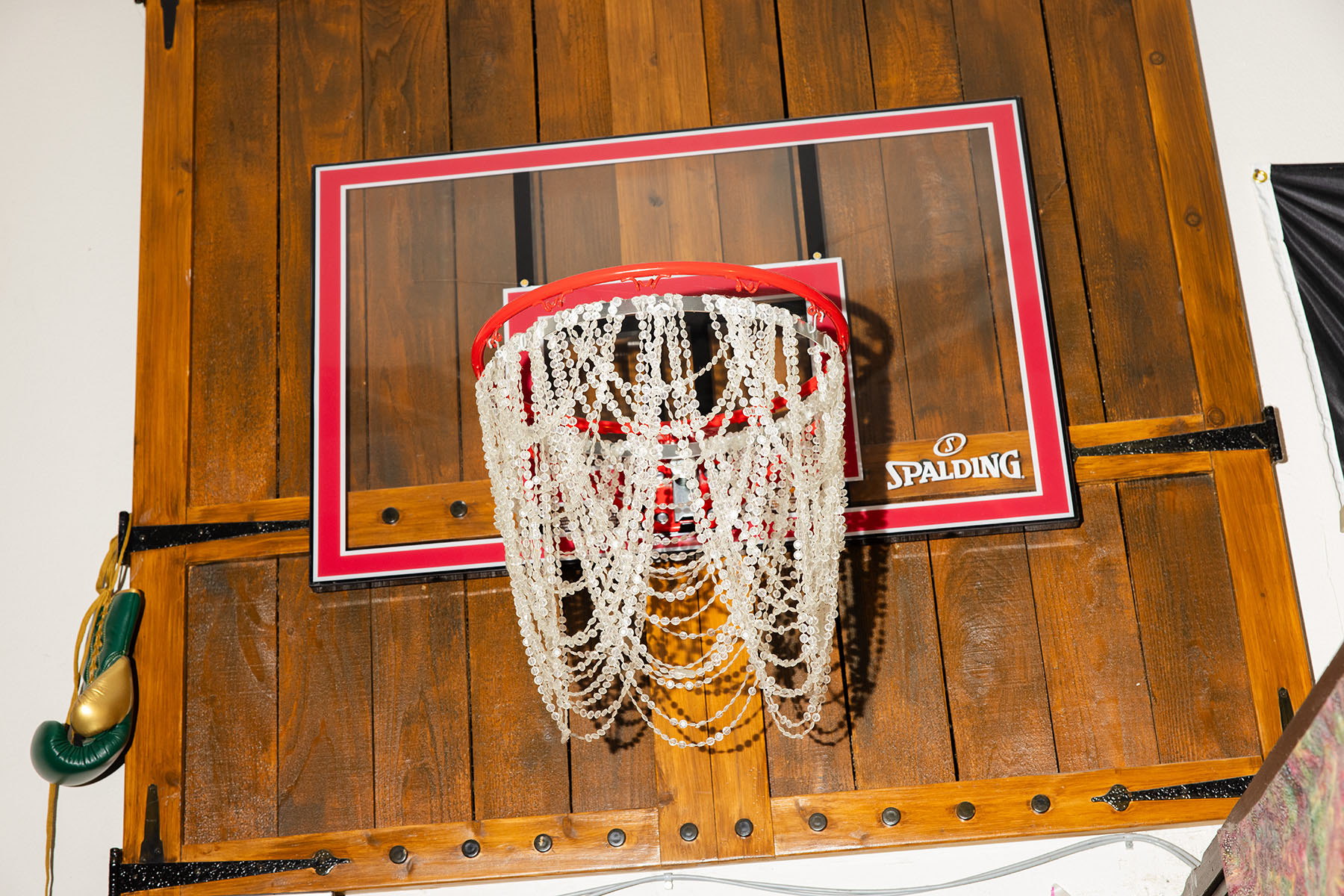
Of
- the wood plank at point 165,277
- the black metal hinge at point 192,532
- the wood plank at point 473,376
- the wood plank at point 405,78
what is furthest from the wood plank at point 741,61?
the black metal hinge at point 192,532

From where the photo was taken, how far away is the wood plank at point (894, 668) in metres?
2.39

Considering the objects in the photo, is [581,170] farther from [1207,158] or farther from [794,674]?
[1207,158]

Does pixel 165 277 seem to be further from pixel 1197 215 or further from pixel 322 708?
pixel 1197 215

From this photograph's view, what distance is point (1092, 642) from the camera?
2439 mm

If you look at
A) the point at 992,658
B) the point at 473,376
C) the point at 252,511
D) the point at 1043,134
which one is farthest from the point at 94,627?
the point at 1043,134

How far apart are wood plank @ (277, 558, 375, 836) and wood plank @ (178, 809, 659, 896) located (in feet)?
0.16

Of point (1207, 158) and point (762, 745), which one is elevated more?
point (1207, 158)

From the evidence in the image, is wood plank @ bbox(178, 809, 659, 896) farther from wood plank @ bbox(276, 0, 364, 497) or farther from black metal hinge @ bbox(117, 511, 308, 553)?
wood plank @ bbox(276, 0, 364, 497)

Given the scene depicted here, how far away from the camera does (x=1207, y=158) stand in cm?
267

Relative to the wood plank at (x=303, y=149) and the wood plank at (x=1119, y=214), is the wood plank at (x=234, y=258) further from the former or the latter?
the wood plank at (x=1119, y=214)

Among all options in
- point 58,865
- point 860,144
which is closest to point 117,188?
point 58,865

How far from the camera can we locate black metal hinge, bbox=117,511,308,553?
259 cm

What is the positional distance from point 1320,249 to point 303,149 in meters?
2.48

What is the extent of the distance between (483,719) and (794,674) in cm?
70
